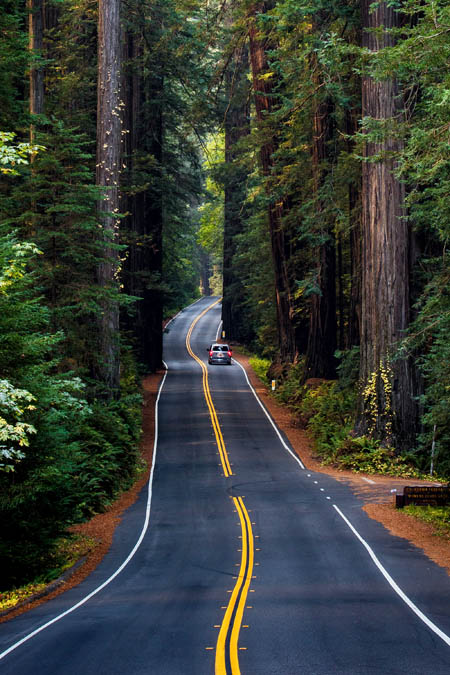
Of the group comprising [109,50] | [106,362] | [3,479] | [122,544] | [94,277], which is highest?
[109,50]

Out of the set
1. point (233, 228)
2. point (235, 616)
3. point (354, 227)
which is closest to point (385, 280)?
point (354, 227)

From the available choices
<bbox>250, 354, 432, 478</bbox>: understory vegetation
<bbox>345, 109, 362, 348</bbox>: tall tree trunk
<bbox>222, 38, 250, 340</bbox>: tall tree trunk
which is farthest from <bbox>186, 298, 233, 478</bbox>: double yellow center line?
<bbox>345, 109, 362, 348</bbox>: tall tree trunk

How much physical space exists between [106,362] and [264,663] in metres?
16.5

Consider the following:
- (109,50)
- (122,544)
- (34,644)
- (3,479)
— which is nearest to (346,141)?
(109,50)

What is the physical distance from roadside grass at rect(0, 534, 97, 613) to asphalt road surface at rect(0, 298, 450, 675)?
0.62m

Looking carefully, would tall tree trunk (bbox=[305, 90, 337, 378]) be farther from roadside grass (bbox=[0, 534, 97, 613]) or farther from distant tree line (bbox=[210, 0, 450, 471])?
roadside grass (bbox=[0, 534, 97, 613])

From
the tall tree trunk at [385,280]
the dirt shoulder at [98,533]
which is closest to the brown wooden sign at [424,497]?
the tall tree trunk at [385,280]

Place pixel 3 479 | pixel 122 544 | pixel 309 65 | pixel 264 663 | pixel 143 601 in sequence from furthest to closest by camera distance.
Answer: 1. pixel 309 65
2. pixel 122 544
3. pixel 3 479
4. pixel 143 601
5. pixel 264 663

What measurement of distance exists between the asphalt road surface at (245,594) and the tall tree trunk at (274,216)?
15.8 meters

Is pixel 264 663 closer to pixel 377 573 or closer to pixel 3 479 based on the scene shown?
pixel 377 573

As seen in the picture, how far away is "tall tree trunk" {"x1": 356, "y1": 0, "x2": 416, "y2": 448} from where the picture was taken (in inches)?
920

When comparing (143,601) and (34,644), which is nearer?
(34,644)

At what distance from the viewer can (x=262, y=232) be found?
147ft

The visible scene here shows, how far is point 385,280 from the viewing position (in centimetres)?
2370
